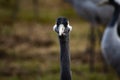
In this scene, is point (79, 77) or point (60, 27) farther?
point (79, 77)

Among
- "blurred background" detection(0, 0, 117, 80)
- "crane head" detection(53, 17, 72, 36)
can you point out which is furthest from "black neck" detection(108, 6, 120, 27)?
"crane head" detection(53, 17, 72, 36)

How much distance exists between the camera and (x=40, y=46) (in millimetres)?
13320

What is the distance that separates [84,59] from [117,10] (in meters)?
2.55

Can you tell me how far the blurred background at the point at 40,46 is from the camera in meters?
11.0

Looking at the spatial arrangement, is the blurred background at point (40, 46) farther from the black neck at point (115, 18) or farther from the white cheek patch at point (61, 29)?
the white cheek patch at point (61, 29)

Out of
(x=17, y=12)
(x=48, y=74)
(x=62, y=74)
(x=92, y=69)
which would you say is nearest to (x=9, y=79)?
(x=48, y=74)

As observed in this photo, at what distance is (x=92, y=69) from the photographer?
1152 cm

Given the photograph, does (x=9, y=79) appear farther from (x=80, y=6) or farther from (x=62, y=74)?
(x=62, y=74)

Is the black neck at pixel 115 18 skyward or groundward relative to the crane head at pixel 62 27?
skyward

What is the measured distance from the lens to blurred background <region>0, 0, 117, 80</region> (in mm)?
10982

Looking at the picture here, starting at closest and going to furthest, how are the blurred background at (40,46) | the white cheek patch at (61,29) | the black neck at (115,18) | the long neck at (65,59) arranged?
the white cheek patch at (61,29)
the long neck at (65,59)
the black neck at (115,18)
the blurred background at (40,46)

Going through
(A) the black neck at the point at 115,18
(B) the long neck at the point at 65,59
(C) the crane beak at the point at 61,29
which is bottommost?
(B) the long neck at the point at 65,59

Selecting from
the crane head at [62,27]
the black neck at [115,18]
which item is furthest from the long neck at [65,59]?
the black neck at [115,18]

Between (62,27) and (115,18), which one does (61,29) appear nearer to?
(62,27)
